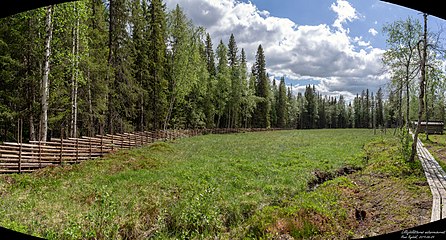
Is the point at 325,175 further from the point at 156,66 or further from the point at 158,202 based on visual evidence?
the point at 156,66

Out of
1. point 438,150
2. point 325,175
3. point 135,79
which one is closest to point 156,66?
point 135,79

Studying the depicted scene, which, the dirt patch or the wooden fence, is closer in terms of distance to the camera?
the wooden fence

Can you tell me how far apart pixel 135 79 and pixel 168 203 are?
2357 centimetres

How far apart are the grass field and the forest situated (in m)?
4.89

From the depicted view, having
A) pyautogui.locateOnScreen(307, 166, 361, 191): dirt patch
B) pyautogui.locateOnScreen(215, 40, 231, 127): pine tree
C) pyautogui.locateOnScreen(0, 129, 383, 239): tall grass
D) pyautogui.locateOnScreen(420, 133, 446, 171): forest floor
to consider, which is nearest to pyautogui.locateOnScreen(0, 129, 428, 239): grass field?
pyautogui.locateOnScreen(0, 129, 383, 239): tall grass

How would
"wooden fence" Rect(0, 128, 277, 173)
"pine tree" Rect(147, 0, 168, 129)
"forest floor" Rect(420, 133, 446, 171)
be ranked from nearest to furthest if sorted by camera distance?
1. "wooden fence" Rect(0, 128, 277, 173)
2. "forest floor" Rect(420, 133, 446, 171)
3. "pine tree" Rect(147, 0, 168, 129)

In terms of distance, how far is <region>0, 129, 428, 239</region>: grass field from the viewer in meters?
5.71

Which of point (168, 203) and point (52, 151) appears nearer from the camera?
point (168, 203)

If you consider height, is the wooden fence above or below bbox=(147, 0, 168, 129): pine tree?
below

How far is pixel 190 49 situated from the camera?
32875mm

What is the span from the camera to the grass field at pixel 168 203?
5707 millimetres

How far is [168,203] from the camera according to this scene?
736 cm

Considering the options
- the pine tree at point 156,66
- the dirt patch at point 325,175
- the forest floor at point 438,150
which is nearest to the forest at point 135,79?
the pine tree at point 156,66

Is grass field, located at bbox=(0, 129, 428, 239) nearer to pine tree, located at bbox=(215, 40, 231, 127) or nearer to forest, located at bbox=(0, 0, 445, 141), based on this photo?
forest, located at bbox=(0, 0, 445, 141)
